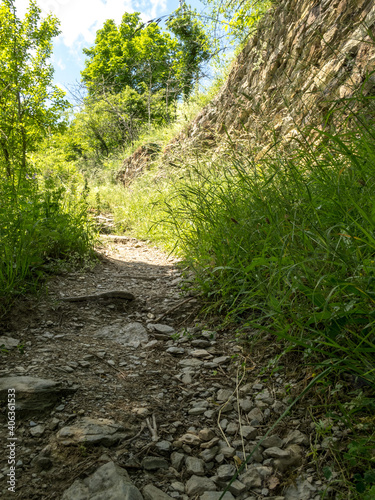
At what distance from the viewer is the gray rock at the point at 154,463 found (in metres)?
1.24

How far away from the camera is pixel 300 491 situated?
107 cm

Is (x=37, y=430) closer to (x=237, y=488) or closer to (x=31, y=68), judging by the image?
(x=237, y=488)

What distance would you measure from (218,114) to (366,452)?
7.83 m

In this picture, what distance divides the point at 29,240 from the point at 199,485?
222cm

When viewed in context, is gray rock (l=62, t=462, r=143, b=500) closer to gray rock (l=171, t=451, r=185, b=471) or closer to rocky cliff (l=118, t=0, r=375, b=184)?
gray rock (l=171, t=451, r=185, b=471)

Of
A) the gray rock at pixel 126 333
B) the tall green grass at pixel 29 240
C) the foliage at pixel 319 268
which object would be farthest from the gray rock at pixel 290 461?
the tall green grass at pixel 29 240

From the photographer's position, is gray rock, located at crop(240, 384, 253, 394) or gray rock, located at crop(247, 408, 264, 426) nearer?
gray rock, located at crop(247, 408, 264, 426)

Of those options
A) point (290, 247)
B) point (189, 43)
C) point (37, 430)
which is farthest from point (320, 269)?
point (189, 43)

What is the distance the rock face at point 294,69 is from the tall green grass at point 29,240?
1.68 metres

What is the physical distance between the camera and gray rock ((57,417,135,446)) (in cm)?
130

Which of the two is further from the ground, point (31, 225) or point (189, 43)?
point (189, 43)

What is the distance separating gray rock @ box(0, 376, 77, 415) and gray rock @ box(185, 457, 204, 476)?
0.66 metres

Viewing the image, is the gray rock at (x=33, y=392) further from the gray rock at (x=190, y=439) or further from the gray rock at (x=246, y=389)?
the gray rock at (x=246, y=389)

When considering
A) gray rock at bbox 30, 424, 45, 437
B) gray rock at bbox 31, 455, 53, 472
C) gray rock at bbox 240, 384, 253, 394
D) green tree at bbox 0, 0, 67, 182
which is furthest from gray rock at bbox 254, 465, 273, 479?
green tree at bbox 0, 0, 67, 182
